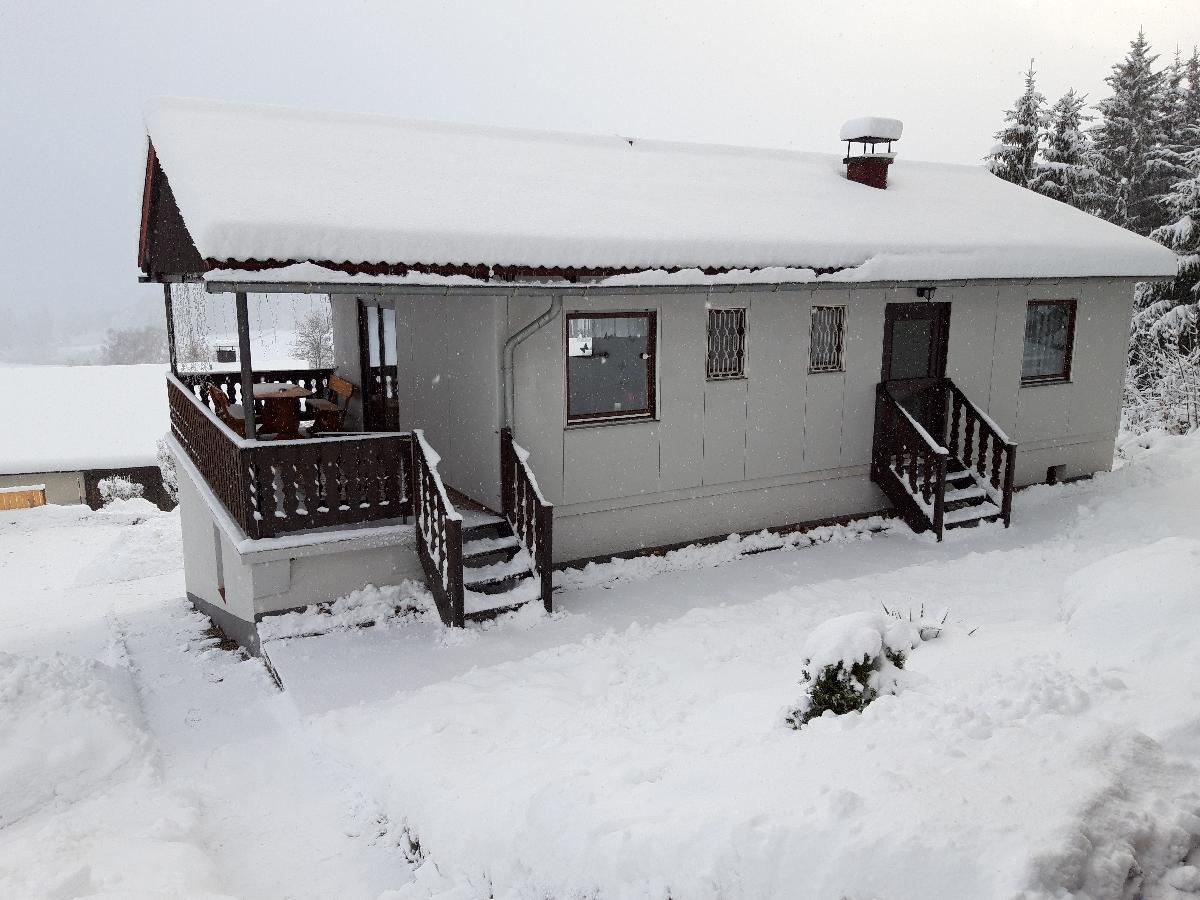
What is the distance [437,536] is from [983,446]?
25.1 ft

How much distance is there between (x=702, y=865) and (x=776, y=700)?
2.14 metres

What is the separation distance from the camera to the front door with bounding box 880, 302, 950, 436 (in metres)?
11.1

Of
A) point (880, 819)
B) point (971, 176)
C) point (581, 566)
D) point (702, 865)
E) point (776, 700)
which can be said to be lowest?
point (581, 566)

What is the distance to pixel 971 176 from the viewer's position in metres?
15.8

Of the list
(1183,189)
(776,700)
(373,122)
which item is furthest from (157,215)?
(1183,189)

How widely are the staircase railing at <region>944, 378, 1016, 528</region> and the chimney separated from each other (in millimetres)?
4186

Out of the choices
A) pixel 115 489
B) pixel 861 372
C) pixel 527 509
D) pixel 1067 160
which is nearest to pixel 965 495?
pixel 861 372

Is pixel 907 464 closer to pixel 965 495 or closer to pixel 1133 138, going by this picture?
pixel 965 495

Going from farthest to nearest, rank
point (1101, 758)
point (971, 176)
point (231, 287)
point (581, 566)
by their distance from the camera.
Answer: point (971, 176) < point (581, 566) < point (231, 287) < point (1101, 758)

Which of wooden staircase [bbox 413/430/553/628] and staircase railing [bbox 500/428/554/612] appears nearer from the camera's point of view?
wooden staircase [bbox 413/430/553/628]

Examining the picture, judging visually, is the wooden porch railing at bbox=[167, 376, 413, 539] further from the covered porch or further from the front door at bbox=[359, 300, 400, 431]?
the front door at bbox=[359, 300, 400, 431]

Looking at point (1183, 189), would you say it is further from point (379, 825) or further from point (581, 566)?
point (379, 825)

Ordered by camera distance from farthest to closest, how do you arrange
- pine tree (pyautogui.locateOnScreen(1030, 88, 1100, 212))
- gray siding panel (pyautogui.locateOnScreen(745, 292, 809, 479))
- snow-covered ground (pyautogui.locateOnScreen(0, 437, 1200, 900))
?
pine tree (pyautogui.locateOnScreen(1030, 88, 1100, 212)) → gray siding panel (pyautogui.locateOnScreen(745, 292, 809, 479)) → snow-covered ground (pyautogui.locateOnScreen(0, 437, 1200, 900))

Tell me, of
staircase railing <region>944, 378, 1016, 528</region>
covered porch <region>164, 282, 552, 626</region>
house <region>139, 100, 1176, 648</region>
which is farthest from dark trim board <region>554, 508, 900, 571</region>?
staircase railing <region>944, 378, 1016, 528</region>
